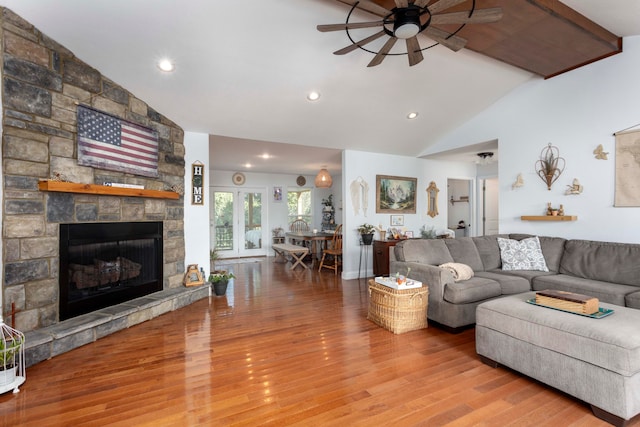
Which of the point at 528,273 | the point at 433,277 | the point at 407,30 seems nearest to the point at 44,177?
the point at 407,30

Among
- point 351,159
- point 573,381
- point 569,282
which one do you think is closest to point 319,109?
point 351,159

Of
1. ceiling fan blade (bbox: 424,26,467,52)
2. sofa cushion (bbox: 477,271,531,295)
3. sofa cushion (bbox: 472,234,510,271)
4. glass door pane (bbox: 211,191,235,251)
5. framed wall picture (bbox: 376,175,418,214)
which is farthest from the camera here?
glass door pane (bbox: 211,191,235,251)

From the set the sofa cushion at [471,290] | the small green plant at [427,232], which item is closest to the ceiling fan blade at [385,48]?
the sofa cushion at [471,290]

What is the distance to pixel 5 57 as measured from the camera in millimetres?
2426

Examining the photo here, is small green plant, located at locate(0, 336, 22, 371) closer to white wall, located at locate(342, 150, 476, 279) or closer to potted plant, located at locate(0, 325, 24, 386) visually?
potted plant, located at locate(0, 325, 24, 386)

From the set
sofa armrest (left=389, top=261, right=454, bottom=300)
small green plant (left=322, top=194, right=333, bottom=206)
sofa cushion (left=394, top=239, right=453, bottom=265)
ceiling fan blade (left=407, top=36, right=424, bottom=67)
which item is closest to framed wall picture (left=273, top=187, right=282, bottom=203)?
small green plant (left=322, top=194, right=333, bottom=206)

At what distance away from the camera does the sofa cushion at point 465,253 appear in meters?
Answer: 3.78

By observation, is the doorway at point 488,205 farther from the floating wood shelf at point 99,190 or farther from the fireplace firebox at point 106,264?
the fireplace firebox at point 106,264

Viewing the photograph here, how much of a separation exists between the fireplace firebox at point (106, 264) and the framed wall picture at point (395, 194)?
3.61 meters

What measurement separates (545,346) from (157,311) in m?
3.57

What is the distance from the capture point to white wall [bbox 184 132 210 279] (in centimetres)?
427

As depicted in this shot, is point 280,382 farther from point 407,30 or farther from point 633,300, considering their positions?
point 633,300

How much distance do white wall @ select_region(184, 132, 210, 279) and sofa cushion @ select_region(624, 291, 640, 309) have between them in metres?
4.51

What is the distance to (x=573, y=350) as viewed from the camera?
1.90m
